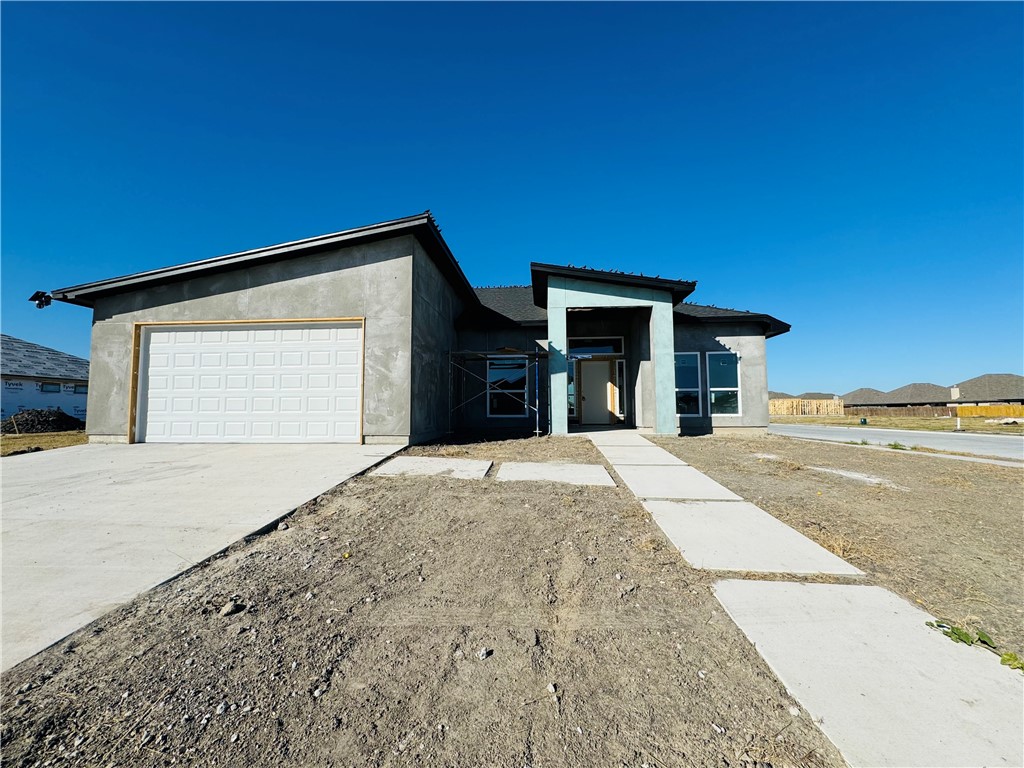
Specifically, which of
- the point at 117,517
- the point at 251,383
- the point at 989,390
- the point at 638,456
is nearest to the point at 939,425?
the point at 638,456

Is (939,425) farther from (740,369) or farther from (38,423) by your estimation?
(38,423)

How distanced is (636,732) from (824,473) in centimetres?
625

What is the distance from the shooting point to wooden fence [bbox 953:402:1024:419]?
28.3 m

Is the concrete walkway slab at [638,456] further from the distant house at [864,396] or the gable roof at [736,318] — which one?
the distant house at [864,396]

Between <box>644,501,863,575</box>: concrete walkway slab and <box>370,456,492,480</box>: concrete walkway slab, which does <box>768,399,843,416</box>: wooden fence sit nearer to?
<box>370,456,492,480</box>: concrete walkway slab

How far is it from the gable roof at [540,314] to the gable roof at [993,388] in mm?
54033

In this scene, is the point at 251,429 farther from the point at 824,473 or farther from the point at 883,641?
the point at 824,473

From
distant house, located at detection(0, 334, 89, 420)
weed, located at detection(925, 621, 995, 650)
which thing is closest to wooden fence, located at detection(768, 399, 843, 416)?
weed, located at detection(925, 621, 995, 650)

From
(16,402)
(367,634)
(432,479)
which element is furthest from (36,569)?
(16,402)

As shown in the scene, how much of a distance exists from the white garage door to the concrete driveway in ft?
4.45

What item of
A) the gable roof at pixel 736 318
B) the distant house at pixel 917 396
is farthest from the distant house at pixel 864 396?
the gable roof at pixel 736 318

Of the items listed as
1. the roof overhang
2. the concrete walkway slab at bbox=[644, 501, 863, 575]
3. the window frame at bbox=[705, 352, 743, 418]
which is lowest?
the concrete walkway slab at bbox=[644, 501, 863, 575]

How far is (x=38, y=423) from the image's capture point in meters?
15.9

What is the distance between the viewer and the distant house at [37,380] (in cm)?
1831
